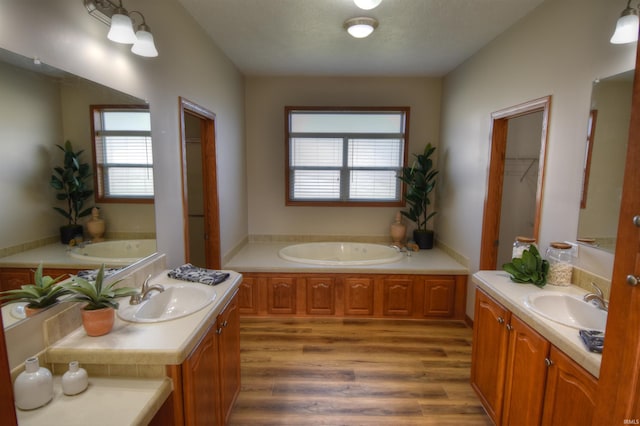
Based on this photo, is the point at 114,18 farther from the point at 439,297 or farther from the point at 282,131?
the point at 439,297

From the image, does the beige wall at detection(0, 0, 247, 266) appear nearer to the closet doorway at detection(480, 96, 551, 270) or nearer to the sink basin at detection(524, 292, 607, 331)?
the sink basin at detection(524, 292, 607, 331)

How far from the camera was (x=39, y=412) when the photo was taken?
101 cm

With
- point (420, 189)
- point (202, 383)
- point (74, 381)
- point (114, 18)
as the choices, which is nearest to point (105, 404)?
point (74, 381)

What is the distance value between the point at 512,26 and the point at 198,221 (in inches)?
147

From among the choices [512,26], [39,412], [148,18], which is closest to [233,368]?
[39,412]

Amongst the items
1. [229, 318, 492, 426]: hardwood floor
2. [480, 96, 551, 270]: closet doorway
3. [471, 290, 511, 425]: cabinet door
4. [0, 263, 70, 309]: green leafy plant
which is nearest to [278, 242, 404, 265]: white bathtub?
[229, 318, 492, 426]: hardwood floor

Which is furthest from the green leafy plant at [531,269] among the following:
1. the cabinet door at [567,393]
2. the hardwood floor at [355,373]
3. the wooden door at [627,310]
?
the wooden door at [627,310]

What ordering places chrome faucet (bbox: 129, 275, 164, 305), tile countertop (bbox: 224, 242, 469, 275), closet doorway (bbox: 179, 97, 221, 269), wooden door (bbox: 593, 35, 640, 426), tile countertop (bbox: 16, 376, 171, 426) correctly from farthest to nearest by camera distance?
tile countertop (bbox: 224, 242, 469, 275) → closet doorway (bbox: 179, 97, 221, 269) → chrome faucet (bbox: 129, 275, 164, 305) → tile countertop (bbox: 16, 376, 171, 426) → wooden door (bbox: 593, 35, 640, 426)

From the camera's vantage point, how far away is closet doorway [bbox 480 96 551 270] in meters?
2.86

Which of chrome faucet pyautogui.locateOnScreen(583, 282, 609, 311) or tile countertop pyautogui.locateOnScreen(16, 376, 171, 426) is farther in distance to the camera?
chrome faucet pyautogui.locateOnScreen(583, 282, 609, 311)

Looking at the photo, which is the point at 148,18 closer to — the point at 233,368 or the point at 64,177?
the point at 64,177

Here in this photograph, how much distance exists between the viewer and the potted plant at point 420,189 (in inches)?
154

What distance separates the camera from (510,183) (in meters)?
3.60

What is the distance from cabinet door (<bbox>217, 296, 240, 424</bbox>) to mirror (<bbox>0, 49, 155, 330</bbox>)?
76 centimetres
